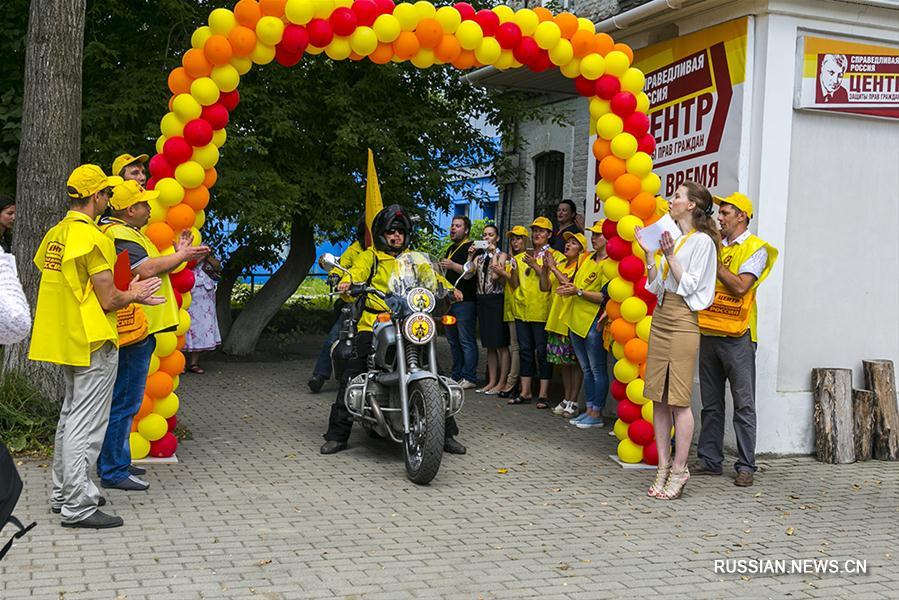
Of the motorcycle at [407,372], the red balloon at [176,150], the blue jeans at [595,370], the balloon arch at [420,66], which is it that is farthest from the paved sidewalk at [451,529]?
the red balloon at [176,150]

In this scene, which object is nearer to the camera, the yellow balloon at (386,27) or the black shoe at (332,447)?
the yellow balloon at (386,27)

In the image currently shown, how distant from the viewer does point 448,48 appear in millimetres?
7457

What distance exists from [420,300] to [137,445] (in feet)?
7.28

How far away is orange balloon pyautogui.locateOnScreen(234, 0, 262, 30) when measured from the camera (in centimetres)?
705

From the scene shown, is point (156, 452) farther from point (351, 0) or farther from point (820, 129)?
point (820, 129)

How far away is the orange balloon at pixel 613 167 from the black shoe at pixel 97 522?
415cm

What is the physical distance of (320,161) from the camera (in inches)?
492

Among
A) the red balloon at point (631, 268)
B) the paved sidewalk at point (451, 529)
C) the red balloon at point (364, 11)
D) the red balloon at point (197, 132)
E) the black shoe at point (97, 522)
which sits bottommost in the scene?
the paved sidewalk at point (451, 529)

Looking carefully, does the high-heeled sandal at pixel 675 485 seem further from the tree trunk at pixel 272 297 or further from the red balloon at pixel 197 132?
the tree trunk at pixel 272 297

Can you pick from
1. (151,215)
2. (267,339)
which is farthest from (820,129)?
(267,339)

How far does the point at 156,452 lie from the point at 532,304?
4.37m

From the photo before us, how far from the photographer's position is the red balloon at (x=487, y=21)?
7.53m

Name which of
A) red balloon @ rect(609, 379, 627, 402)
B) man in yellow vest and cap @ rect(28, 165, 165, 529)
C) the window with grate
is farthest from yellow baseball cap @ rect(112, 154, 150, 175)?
the window with grate

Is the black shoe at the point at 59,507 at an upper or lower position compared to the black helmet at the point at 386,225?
lower
